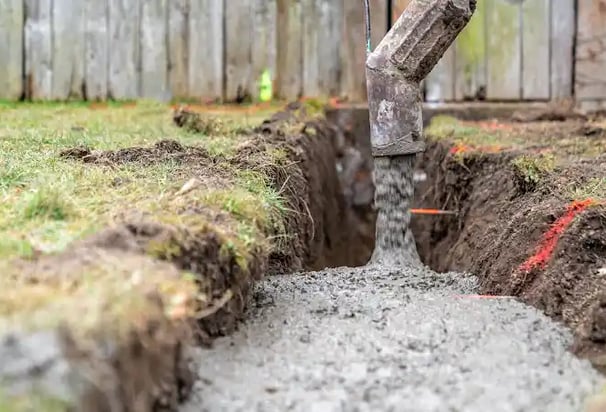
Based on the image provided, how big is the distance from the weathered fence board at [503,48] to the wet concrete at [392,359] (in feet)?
17.7

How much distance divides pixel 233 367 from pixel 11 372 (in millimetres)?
1061

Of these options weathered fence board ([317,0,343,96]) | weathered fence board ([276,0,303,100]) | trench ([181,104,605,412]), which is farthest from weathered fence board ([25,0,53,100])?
trench ([181,104,605,412])

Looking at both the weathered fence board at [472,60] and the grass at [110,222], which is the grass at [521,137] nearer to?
the weathered fence board at [472,60]

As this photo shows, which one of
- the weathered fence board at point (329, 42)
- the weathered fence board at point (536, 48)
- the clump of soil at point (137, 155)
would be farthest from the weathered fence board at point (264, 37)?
the clump of soil at point (137, 155)

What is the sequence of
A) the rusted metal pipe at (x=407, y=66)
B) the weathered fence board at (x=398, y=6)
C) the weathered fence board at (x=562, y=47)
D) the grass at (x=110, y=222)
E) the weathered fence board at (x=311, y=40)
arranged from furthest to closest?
the weathered fence board at (x=311, y=40), the weathered fence board at (x=562, y=47), the weathered fence board at (x=398, y=6), the rusted metal pipe at (x=407, y=66), the grass at (x=110, y=222)

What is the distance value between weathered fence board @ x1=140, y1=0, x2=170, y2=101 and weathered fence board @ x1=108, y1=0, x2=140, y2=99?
72 millimetres

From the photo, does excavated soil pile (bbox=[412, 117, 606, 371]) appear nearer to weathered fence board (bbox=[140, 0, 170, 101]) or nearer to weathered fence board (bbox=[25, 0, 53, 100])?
weathered fence board (bbox=[140, 0, 170, 101])

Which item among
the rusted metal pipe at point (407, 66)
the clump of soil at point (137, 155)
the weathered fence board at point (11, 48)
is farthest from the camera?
the weathered fence board at point (11, 48)

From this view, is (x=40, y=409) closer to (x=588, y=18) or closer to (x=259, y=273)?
(x=259, y=273)

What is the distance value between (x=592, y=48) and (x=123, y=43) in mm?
4905

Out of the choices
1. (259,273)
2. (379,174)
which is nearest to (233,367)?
(259,273)

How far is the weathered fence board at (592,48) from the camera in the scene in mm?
8750

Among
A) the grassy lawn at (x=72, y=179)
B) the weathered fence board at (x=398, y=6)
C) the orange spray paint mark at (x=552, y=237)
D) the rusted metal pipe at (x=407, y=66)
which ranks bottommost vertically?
the orange spray paint mark at (x=552, y=237)

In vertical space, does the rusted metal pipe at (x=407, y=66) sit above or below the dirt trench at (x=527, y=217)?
above
